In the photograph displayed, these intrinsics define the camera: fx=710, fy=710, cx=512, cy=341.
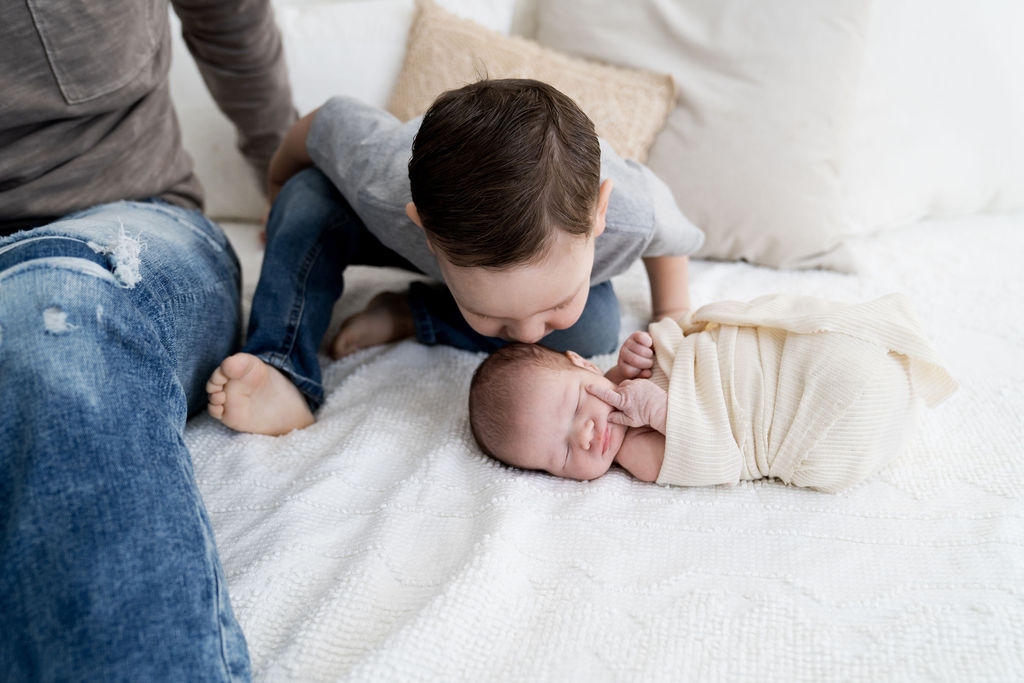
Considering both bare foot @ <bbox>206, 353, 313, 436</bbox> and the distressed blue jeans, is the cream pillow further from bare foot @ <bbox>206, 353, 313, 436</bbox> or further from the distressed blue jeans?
the distressed blue jeans

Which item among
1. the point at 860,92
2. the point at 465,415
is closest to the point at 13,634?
the point at 465,415

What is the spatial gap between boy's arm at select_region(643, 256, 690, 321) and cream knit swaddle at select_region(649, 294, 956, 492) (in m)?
0.25

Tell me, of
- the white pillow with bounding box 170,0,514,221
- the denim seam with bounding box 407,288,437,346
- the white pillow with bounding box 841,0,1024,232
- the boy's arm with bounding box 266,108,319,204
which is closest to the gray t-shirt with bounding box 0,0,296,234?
the boy's arm with bounding box 266,108,319,204

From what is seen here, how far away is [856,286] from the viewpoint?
4.38 ft

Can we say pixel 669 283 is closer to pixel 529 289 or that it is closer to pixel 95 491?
pixel 529 289

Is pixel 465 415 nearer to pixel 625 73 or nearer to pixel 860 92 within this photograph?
pixel 625 73

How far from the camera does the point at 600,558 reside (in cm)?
76

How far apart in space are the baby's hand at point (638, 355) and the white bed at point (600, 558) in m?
0.16

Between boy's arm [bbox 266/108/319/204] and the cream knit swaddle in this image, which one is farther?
boy's arm [bbox 266/108/319/204]

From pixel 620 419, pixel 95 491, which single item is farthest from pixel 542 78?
pixel 95 491

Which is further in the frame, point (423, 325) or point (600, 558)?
point (423, 325)

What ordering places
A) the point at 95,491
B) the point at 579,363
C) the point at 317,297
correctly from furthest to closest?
the point at 317,297
the point at 579,363
the point at 95,491

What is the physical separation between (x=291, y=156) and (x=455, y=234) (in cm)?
67

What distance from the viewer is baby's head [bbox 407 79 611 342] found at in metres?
0.76
